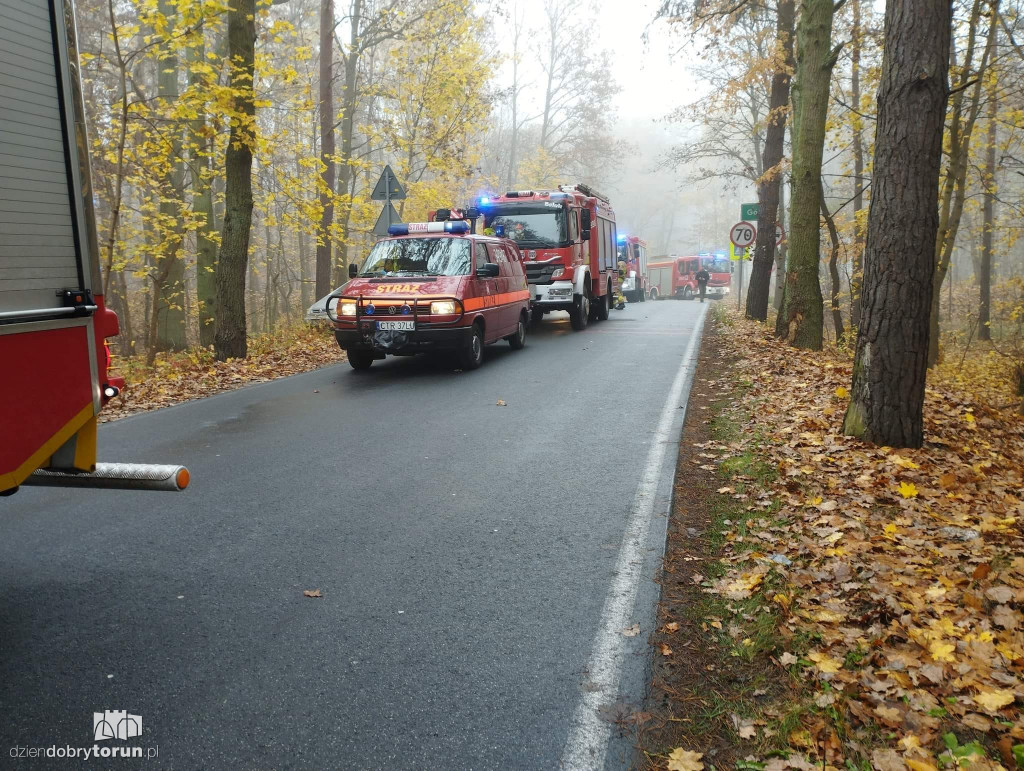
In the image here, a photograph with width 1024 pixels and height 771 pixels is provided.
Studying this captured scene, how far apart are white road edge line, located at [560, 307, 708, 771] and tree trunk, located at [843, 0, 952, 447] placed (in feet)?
6.77

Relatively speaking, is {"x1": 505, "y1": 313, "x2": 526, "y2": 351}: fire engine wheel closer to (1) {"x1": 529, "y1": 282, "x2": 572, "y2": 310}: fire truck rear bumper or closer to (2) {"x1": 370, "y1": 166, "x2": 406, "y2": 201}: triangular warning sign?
(1) {"x1": 529, "y1": 282, "x2": 572, "y2": 310}: fire truck rear bumper

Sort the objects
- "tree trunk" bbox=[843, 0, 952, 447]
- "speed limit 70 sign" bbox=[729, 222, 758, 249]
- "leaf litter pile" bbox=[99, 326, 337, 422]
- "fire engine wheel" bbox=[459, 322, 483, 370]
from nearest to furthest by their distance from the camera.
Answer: "tree trunk" bbox=[843, 0, 952, 447] → "leaf litter pile" bbox=[99, 326, 337, 422] → "fire engine wheel" bbox=[459, 322, 483, 370] → "speed limit 70 sign" bbox=[729, 222, 758, 249]

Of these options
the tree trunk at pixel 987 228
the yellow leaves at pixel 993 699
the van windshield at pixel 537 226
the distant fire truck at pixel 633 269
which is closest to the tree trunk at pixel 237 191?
the van windshield at pixel 537 226

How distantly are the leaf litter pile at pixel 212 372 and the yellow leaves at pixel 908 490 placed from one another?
8131 mm

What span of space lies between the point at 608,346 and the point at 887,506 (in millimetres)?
9777

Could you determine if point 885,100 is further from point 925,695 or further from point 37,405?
point 37,405

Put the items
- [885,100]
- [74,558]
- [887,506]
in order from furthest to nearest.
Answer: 1. [885,100]
2. [887,506]
3. [74,558]

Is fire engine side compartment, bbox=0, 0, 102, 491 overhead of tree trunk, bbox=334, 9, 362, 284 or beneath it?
beneath

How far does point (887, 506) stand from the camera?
16.9 ft

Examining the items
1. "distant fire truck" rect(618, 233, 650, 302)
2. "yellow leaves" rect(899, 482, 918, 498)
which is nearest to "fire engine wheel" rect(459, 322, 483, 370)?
"yellow leaves" rect(899, 482, 918, 498)

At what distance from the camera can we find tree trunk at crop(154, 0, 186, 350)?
574 inches

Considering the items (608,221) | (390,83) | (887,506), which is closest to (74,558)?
(887,506)

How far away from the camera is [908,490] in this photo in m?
5.25

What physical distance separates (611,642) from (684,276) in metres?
51.7
